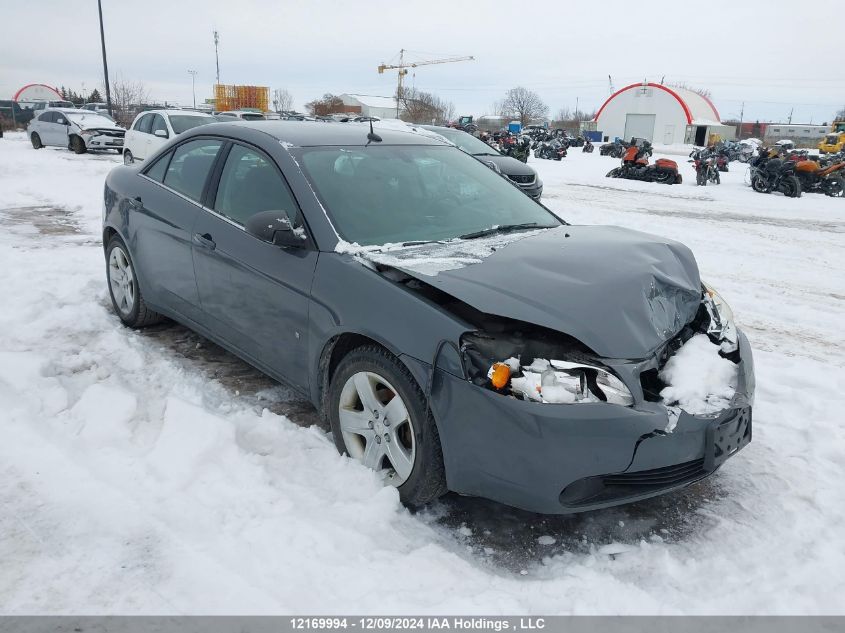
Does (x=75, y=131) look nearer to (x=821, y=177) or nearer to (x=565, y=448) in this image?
(x=821, y=177)

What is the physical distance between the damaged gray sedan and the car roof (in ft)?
0.08

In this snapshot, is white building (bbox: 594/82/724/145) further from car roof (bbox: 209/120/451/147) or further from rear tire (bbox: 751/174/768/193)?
car roof (bbox: 209/120/451/147)

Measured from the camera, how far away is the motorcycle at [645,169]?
19.3 metres

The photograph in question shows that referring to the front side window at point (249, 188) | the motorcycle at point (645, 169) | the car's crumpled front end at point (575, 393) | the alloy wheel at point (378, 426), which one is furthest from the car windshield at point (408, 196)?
the motorcycle at point (645, 169)

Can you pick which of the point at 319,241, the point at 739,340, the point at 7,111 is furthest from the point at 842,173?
the point at 7,111

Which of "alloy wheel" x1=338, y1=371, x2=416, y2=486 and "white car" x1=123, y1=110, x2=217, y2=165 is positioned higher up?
"white car" x1=123, y1=110, x2=217, y2=165

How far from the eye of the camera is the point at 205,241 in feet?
12.5

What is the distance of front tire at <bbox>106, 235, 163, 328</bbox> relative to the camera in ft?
15.5

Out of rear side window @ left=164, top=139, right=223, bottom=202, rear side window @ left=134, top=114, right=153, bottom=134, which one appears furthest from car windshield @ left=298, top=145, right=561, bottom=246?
rear side window @ left=134, top=114, right=153, bottom=134

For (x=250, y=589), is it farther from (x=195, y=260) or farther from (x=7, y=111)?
(x=7, y=111)

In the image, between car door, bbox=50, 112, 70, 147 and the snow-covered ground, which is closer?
the snow-covered ground

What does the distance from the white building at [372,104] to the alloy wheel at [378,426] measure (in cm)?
9438

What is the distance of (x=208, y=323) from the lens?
395 cm

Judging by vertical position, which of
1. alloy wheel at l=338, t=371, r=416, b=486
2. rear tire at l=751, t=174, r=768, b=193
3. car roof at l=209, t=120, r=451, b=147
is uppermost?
car roof at l=209, t=120, r=451, b=147
